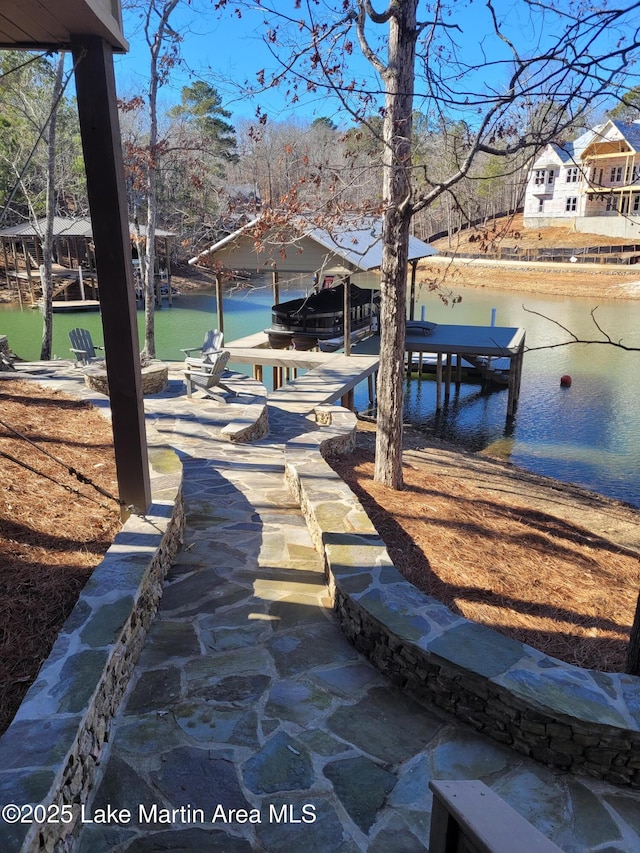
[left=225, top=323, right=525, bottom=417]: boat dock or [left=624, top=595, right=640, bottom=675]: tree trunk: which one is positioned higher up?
[left=624, top=595, right=640, bottom=675]: tree trunk

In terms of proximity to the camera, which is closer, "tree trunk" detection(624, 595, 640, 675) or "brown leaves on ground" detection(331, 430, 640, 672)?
"tree trunk" detection(624, 595, 640, 675)

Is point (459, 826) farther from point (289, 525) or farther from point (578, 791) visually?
point (289, 525)

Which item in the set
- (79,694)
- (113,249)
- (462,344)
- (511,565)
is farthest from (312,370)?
(79,694)

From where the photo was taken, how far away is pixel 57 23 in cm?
336

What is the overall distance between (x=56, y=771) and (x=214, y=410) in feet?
24.2

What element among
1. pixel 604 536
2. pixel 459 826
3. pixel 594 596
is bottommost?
pixel 604 536

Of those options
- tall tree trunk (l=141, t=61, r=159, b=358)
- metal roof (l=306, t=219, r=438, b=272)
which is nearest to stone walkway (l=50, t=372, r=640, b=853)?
metal roof (l=306, t=219, r=438, b=272)

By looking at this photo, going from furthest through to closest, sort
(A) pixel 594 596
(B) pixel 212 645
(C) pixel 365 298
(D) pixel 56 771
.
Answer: (C) pixel 365 298 < (A) pixel 594 596 < (B) pixel 212 645 < (D) pixel 56 771

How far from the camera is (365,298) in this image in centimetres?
1964

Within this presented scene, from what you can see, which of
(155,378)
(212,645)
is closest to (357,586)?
(212,645)

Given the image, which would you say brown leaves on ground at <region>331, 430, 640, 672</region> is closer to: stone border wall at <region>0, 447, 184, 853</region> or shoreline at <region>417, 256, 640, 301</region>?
stone border wall at <region>0, 447, 184, 853</region>

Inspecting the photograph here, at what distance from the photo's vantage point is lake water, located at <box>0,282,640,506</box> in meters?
13.5

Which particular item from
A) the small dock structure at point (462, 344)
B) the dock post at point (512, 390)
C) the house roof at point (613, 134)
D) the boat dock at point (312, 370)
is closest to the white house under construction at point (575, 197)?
the house roof at point (613, 134)

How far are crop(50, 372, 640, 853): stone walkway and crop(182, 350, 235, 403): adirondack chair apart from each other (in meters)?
5.95
